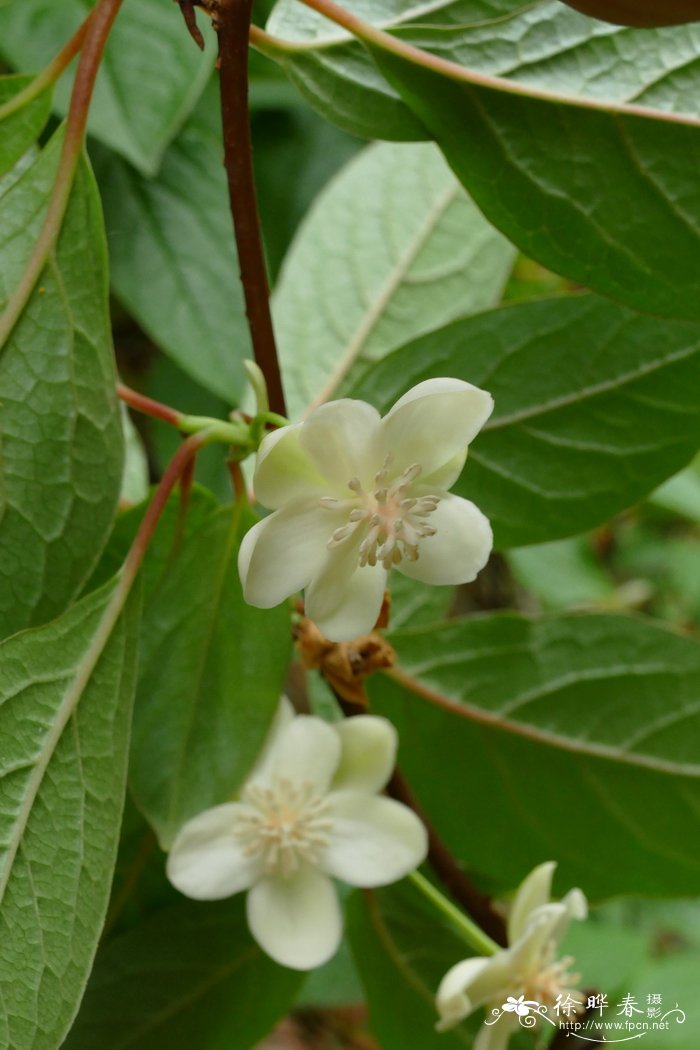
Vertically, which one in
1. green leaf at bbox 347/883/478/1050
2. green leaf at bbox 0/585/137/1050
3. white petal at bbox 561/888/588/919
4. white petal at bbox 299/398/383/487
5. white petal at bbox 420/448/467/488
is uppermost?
white petal at bbox 299/398/383/487

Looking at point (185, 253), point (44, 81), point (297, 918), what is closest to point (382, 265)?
point (185, 253)

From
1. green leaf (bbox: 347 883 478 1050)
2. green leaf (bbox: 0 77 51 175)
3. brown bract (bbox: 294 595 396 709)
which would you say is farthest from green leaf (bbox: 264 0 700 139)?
green leaf (bbox: 347 883 478 1050)

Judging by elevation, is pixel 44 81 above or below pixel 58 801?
above

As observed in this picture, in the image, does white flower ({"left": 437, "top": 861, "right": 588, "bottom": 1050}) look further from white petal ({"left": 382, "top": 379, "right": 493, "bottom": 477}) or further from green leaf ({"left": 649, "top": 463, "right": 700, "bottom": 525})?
green leaf ({"left": 649, "top": 463, "right": 700, "bottom": 525})

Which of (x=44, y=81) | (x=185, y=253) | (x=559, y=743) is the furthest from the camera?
(x=185, y=253)

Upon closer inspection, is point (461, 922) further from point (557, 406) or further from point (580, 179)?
point (580, 179)
